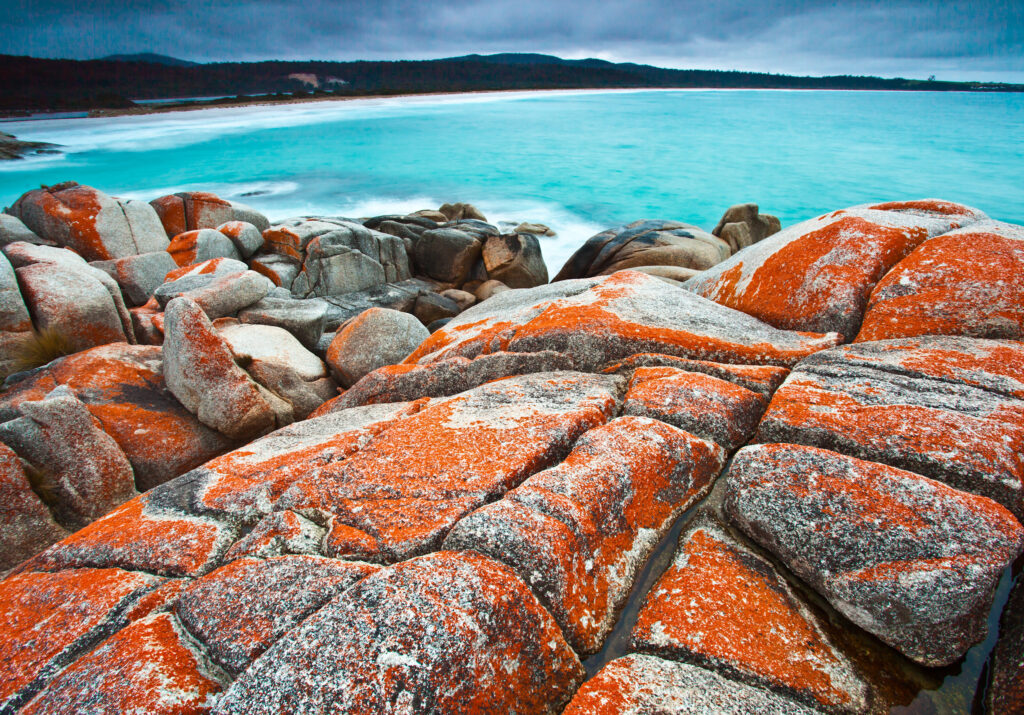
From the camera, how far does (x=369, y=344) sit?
8.02m

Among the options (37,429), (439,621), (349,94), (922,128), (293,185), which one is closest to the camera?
(439,621)

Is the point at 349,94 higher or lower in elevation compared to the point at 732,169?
higher

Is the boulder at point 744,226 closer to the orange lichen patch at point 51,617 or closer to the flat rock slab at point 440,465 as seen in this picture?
the flat rock slab at point 440,465

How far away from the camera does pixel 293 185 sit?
110ft

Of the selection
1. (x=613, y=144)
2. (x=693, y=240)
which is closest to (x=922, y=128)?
(x=613, y=144)

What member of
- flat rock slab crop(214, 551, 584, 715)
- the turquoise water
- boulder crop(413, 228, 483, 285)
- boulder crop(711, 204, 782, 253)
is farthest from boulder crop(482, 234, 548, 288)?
flat rock slab crop(214, 551, 584, 715)

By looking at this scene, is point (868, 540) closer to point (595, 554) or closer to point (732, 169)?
point (595, 554)

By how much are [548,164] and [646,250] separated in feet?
110

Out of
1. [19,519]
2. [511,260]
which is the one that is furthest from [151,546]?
[511,260]

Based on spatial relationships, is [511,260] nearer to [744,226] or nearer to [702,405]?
[744,226]

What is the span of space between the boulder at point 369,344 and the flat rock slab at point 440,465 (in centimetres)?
409

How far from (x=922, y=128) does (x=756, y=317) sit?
89419 millimetres

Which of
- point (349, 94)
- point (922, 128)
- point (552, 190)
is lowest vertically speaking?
point (552, 190)

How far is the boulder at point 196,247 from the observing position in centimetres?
1182
